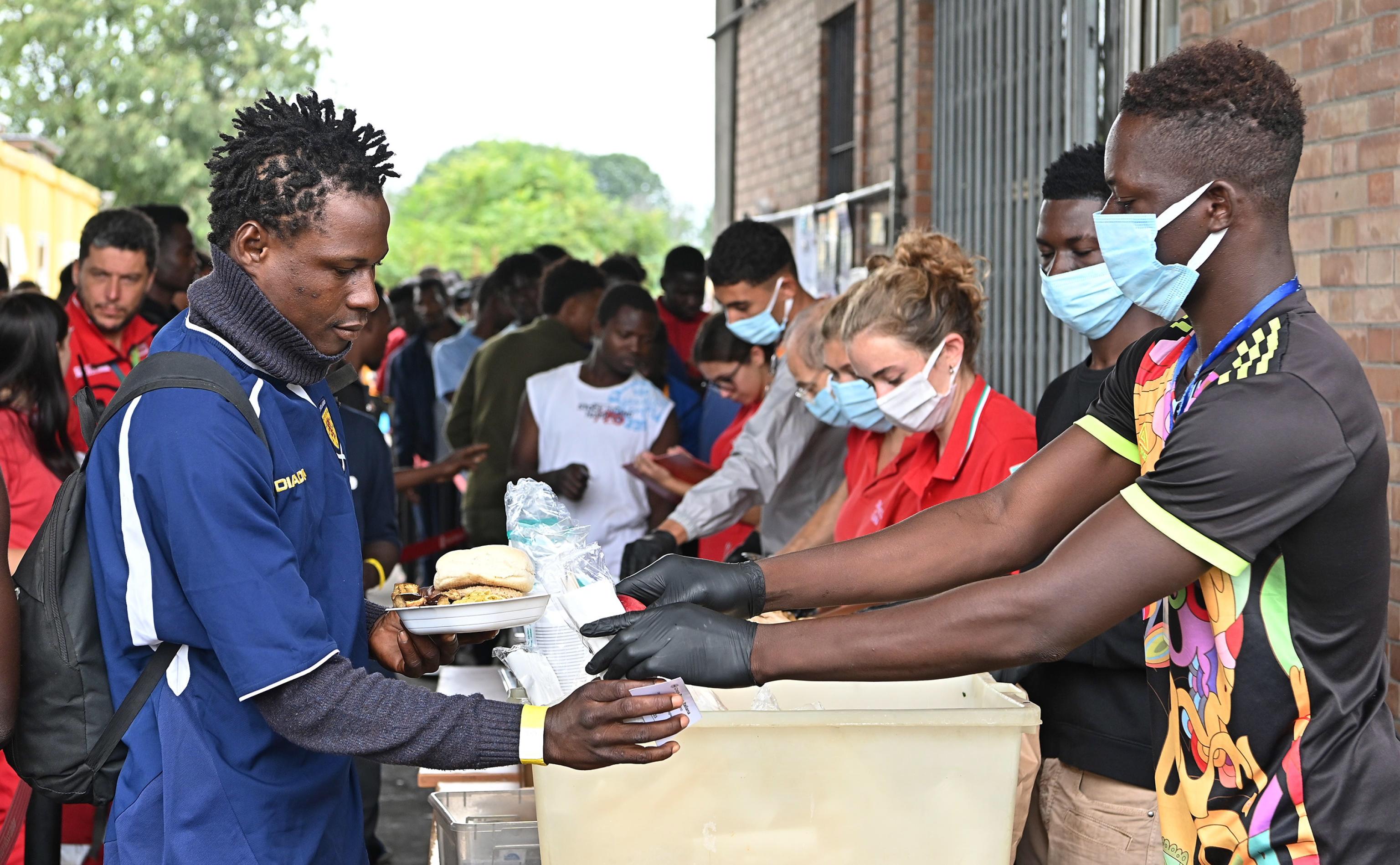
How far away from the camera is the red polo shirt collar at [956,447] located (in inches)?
117

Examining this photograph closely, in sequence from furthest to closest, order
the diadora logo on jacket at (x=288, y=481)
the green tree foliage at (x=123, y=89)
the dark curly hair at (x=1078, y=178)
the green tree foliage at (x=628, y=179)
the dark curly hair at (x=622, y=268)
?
the green tree foliage at (x=628, y=179)
the green tree foliage at (x=123, y=89)
the dark curly hair at (x=622, y=268)
the dark curly hair at (x=1078, y=178)
the diadora logo on jacket at (x=288, y=481)

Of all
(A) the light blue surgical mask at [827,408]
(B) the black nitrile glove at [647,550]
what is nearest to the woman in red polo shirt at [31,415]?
(B) the black nitrile glove at [647,550]

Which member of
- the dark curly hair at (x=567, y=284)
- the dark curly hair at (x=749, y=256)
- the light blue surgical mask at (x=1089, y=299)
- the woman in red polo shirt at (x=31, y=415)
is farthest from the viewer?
the dark curly hair at (x=567, y=284)

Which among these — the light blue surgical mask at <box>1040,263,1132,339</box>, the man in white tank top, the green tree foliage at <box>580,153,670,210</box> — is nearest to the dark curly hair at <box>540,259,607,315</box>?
the man in white tank top

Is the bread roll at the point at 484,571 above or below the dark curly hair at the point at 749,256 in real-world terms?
below

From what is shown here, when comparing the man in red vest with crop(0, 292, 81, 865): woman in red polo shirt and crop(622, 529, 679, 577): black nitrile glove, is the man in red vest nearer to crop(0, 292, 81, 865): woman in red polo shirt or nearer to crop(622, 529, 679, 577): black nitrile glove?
crop(0, 292, 81, 865): woman in red polo shirt

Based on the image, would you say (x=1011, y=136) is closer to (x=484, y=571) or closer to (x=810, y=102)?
(x=810, y=102)

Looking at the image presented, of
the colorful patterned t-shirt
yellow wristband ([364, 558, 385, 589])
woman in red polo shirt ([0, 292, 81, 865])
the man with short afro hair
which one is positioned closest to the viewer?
the colorful patterned t-shirt

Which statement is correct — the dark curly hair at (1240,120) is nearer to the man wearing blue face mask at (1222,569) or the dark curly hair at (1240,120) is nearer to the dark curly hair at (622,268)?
the man wearing blue face mask at (1222,569)

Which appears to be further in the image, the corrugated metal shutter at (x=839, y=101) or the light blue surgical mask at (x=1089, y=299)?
the corrugated metal shutter at (x=839, y=101)

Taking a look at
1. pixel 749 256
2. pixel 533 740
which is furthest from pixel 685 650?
pixel 749 256

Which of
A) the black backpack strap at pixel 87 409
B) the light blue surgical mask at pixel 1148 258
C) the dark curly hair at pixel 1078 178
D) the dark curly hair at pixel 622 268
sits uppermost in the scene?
the dark curly hair at pixel 622 268

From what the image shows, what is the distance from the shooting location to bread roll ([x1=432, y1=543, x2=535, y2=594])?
2156 millimetres

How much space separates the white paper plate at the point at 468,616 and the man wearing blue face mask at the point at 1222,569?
0.76 ft
